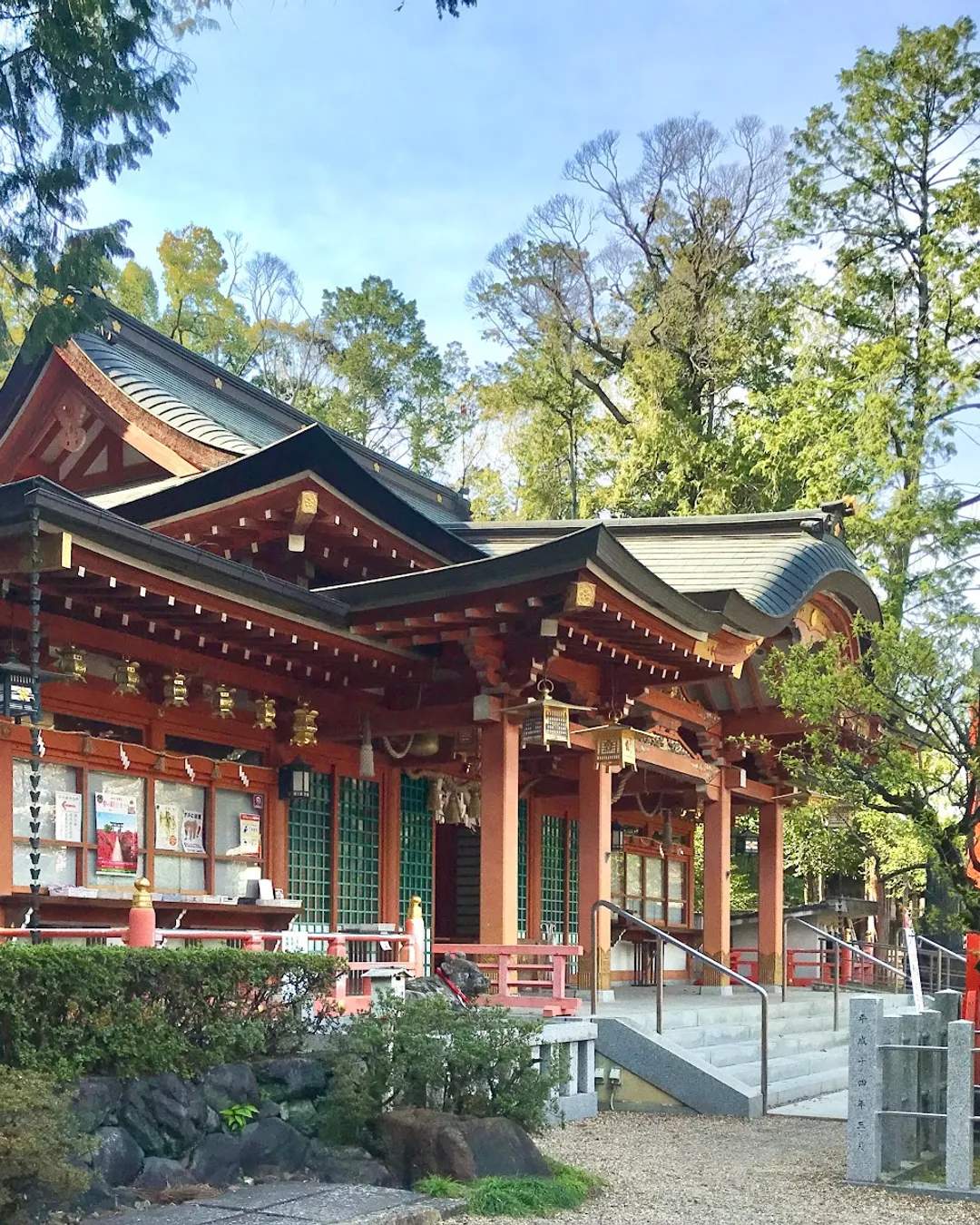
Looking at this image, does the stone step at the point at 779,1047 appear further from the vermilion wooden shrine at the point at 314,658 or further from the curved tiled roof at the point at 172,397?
the curved tiled roof at the point at 172,397

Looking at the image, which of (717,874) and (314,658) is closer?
(314,658)

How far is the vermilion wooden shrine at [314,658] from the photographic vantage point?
1104 centimetres

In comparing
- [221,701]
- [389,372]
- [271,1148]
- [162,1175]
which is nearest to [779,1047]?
[221,701]

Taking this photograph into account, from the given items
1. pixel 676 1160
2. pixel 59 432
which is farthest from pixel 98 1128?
pixel 59 432

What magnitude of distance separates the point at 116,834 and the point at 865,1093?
6281 millimetres

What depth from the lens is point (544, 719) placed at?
1279 centimetres

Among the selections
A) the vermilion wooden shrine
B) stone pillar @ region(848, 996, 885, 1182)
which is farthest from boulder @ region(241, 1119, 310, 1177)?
stone pillar @ region(848, 996, 885, 1182)

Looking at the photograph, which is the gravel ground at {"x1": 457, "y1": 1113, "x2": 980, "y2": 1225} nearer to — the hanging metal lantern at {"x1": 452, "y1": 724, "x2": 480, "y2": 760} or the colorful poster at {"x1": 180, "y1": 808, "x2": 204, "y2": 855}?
the hanging metal lantern at {"x1": 452, "y1": 724, "x2": 480, "y2": 760}

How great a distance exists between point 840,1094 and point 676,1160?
4.49 metres

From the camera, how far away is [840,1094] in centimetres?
1355

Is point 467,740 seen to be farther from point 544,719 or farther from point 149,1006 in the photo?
point 149,1006

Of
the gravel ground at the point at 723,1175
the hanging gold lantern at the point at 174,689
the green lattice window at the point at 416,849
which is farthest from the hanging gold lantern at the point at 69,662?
the green lattice window at the point at 416,849

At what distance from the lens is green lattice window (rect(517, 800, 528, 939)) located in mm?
18656

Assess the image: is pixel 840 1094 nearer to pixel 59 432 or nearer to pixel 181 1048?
pixel 181 1048
